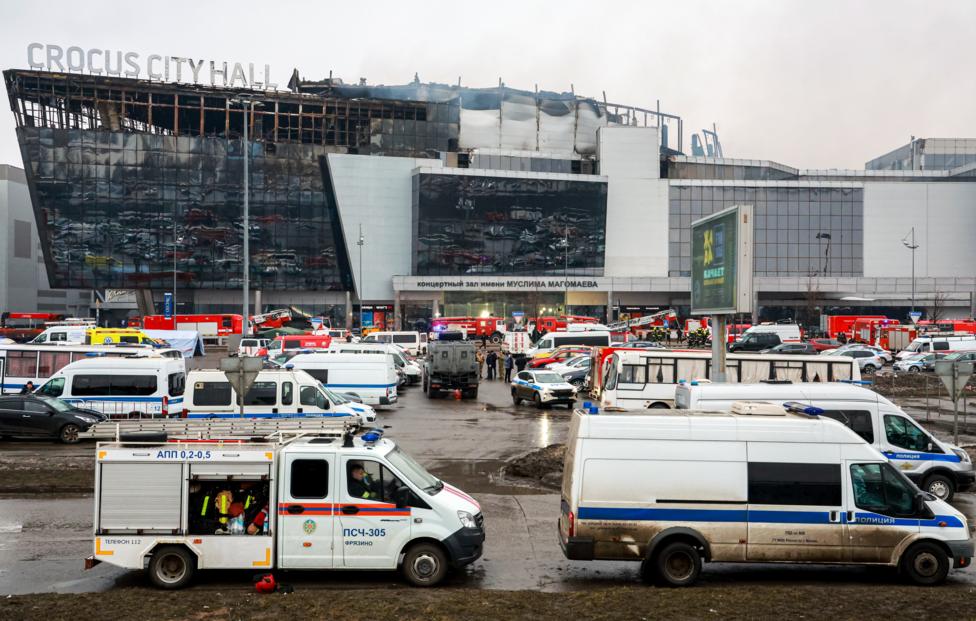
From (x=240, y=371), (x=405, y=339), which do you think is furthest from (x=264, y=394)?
(x=405, y=339)

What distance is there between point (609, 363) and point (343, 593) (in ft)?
63.5

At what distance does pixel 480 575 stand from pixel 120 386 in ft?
59.4

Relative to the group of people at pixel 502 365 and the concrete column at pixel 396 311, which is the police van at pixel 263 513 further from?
the concrete column at pixel 396 311

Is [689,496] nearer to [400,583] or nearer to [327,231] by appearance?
[400,583]

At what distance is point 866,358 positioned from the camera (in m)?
49.1

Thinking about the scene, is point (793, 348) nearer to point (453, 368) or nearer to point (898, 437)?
point (453, 368)

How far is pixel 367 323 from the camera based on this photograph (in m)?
100

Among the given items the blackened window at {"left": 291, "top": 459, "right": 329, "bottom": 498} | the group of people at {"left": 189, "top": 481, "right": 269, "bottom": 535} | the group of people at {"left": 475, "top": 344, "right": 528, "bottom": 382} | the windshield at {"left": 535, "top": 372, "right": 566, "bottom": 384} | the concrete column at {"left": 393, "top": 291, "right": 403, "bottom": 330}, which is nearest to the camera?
the group of people at {"left": 189, "top": 481, "right": 269, "bottom": 535}

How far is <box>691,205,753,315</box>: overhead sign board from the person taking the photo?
22.9 meters

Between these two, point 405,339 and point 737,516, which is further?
point 405,339

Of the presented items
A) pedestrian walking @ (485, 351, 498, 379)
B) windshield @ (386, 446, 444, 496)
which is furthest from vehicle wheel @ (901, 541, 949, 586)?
pedestrian walking @ (485, 351, 498, 379)

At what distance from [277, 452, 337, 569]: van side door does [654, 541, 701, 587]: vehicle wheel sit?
4.11 m

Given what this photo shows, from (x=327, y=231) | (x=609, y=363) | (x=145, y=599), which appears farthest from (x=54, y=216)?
(x=145, y=599)

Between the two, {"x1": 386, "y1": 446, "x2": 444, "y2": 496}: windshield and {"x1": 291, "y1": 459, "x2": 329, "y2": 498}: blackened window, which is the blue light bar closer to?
{"x1": 386, "y1": 446, "x2": 444, "y2": 496}: windshield
